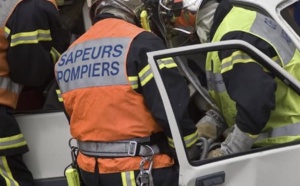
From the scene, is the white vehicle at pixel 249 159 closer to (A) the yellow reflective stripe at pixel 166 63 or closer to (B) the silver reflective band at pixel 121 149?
(A) the yellow reflective stripe at pixel 166 63

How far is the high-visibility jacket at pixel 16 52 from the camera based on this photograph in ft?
11.0

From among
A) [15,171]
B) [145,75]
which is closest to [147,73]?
[145,75]

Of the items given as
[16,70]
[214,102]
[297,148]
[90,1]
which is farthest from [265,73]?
[16,70]

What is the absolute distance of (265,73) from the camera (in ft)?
8.68

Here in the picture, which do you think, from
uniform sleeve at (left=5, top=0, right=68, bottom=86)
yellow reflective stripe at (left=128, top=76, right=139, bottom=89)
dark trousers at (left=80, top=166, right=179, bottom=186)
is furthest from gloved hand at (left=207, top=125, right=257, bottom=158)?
uniform sleeve at (left=5, top=0, right=68, bottom=86)

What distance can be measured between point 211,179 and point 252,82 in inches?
17.9

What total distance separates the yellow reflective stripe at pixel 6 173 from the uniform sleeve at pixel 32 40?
1.57ft

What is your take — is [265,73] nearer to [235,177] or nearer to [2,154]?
[235,177]

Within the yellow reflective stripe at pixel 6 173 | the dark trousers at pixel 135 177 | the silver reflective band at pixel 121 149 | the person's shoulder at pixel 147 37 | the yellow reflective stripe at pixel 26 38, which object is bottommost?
the yellow reflective stripe at pixel 6 173

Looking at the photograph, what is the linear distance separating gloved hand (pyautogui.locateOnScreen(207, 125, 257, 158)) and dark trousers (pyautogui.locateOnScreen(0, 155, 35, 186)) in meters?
1.27

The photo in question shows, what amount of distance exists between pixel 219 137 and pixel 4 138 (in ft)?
4.08

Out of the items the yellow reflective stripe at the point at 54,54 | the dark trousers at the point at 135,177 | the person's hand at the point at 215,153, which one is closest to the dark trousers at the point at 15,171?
the yellow reflective stripe at the point at 54,54

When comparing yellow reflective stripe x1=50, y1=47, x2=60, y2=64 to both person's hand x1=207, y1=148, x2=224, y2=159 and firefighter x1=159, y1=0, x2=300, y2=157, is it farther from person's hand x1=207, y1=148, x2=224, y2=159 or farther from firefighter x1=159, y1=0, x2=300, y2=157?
person's hand x1=207, y1=148, x2=224, y2=159

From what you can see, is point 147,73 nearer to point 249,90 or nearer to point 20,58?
point 249,90
